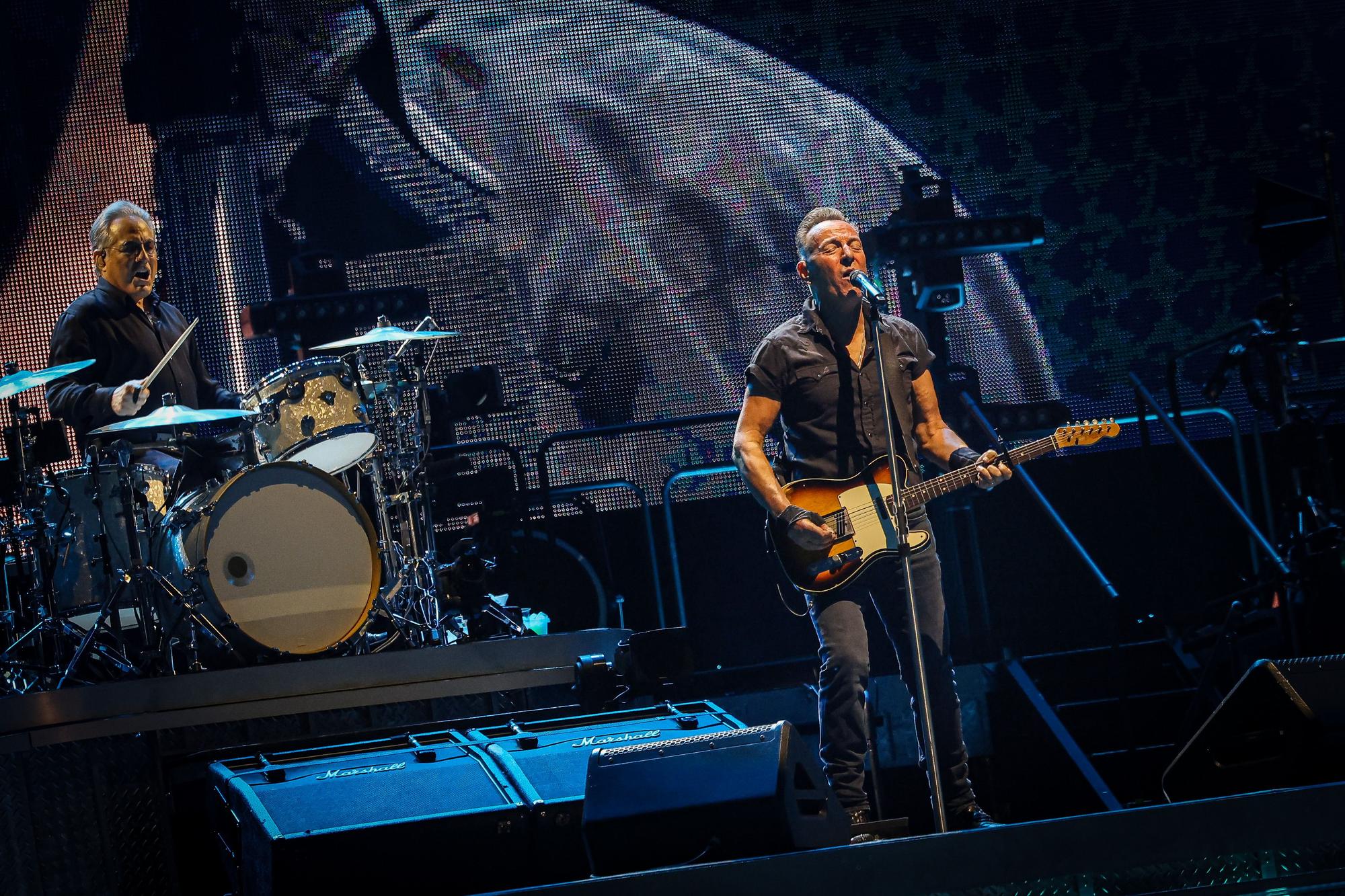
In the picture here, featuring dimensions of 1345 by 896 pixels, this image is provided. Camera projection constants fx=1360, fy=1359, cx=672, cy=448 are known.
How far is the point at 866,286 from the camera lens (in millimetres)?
3670

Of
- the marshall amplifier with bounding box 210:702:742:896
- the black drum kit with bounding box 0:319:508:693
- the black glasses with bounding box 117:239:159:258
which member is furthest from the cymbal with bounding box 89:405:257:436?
the marshall amplifier with bounding box 210:702:742:896

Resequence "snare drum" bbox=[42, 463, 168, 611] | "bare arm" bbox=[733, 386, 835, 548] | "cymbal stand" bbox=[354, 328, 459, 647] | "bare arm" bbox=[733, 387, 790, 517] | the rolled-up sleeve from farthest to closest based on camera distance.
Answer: "cymbal stand" bbox=[354, 328, 459, 647] < "snare drum" bbox=[42, 463, 168, 611] < the rolled-up sleeve < "bare arm" bbox=[733, 387, 790, 517] < "bare arm" bbox=[733, 386, 835, 548]

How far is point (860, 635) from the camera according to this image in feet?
13.3

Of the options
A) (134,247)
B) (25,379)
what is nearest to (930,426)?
(25,379)

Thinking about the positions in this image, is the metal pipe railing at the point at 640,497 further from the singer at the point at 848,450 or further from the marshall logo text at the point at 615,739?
the marshall logo text at the point at 615,739

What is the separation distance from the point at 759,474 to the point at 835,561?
35 centimetres

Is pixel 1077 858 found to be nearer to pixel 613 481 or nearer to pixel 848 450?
pixel 848 450

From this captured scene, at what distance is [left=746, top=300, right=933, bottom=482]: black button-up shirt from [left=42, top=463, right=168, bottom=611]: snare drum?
241 cm

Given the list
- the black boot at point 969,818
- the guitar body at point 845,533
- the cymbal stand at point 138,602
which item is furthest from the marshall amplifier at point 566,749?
the cymbal stand at point 138,602

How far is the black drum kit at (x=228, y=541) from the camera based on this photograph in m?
4.63

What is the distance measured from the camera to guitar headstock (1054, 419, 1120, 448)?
4254mm

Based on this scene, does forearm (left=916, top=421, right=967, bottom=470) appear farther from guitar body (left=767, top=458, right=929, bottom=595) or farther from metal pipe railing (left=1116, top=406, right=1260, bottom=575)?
metal pipe railing (left=1116, top=406, right=1260, bottom=575)

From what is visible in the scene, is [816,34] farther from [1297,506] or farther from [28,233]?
[28,233]

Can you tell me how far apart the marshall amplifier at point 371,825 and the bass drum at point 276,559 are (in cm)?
139
